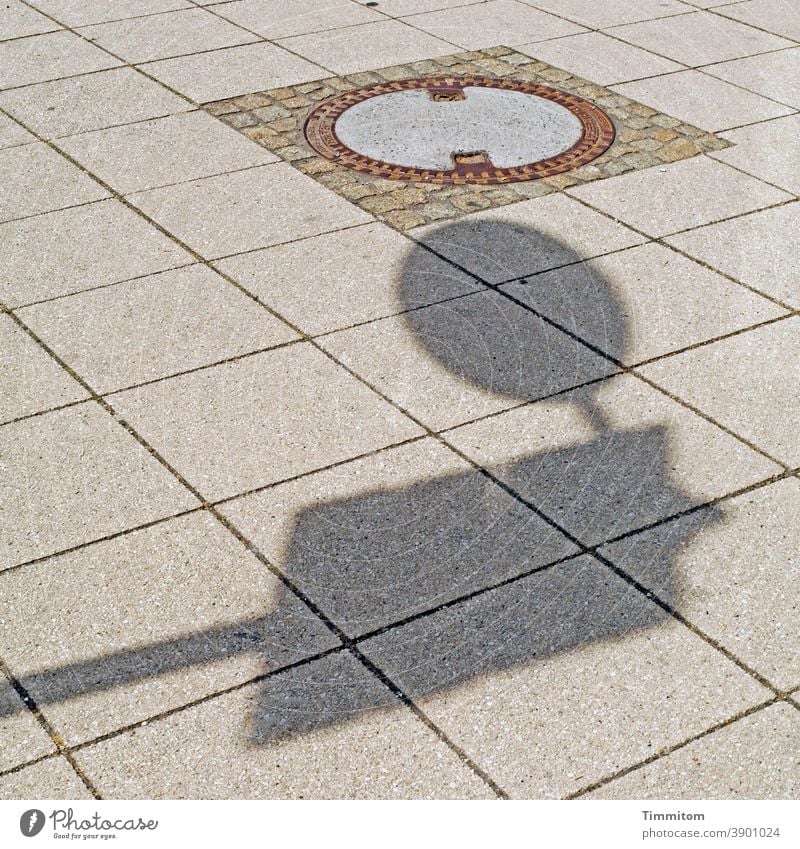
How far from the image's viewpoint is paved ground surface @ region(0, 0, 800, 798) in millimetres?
3588

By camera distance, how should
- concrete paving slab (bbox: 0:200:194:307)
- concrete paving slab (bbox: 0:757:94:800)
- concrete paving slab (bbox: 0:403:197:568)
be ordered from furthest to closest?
1. concrete paving slab (bbox: 0:200:194:307)
2. concrete paving slab (bbox: 0:403:197:568)
3. concrete paving slab (bbox: 0:757:94:800)

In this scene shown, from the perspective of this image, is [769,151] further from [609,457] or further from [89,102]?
[89,102]

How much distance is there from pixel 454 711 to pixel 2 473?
207cm

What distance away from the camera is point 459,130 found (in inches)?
295

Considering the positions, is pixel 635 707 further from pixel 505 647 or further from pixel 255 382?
pixel 255 382

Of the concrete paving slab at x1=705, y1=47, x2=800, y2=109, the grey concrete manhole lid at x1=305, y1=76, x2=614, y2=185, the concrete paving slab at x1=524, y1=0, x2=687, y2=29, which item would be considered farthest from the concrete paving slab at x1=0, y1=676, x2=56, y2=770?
the concrete paving slab at x1=524, y1=0, x2=687, y2=29

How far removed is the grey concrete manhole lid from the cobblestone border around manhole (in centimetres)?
9

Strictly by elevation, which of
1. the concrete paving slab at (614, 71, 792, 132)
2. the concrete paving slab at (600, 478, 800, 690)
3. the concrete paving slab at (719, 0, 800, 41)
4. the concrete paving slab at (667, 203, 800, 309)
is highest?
the concrete paving slab at (719, 0, 800, 41)

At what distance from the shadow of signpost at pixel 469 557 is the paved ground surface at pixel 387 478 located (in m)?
0.01

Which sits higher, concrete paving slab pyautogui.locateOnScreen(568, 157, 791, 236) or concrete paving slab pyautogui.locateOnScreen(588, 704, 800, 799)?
concrete paving slab pyautogui.locateOnScreen(568, 157, 791, 236)

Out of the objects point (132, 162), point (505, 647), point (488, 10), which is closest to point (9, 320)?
point (132, 162)

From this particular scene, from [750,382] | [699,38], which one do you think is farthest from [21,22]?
[750,382]

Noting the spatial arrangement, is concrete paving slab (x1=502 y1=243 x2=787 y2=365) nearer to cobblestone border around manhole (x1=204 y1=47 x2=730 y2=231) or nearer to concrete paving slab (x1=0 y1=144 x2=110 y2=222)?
cobblestone border around manhole (x1=204 y1=47 x2=730 y2=231)

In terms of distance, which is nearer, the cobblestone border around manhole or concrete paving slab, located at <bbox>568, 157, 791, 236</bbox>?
concrete paving slab, located at <bbox>568, 157, 791, 236</bbox>
